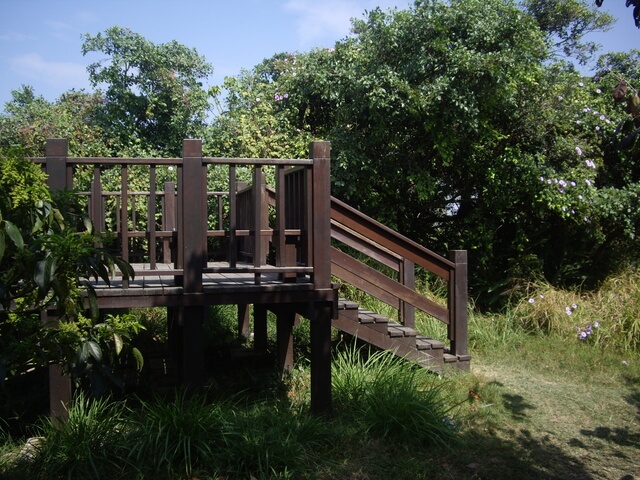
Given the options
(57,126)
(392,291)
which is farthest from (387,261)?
(57,126)

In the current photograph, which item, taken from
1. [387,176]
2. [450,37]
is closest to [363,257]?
[387,176]

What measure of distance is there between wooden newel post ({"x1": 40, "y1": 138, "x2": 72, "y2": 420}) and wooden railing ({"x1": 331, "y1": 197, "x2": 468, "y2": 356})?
253cm

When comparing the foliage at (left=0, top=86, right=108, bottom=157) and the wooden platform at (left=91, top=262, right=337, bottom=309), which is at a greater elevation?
the foliage at (left=0, top=86, right=108, bottom=157)

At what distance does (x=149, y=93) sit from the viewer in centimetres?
1123

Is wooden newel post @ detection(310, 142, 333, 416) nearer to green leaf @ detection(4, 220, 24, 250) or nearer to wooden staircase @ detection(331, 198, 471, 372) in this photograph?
wooden staircase @ detection(331, 198, 471, 372)

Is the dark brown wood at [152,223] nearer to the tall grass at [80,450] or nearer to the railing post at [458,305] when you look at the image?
the tall grass at [80,450]

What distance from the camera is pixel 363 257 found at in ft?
31.3

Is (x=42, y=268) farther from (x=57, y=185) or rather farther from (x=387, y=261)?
(x=387, y=261)

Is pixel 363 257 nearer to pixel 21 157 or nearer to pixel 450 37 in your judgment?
pixel 450 37

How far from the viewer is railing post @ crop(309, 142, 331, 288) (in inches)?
197

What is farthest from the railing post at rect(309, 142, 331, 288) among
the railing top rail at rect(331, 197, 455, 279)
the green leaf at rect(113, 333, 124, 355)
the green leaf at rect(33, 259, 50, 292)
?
the green leaf at rect(33, 259, 50, 292)

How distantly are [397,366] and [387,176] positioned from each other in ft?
15.4

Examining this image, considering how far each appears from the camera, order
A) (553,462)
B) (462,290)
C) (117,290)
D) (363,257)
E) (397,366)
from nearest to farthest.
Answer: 1. (553,462)
2. (117,290)
3. (397,366)
4. (462,290)
5. (363,257)

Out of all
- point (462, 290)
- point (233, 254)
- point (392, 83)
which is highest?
point (392, 83)
